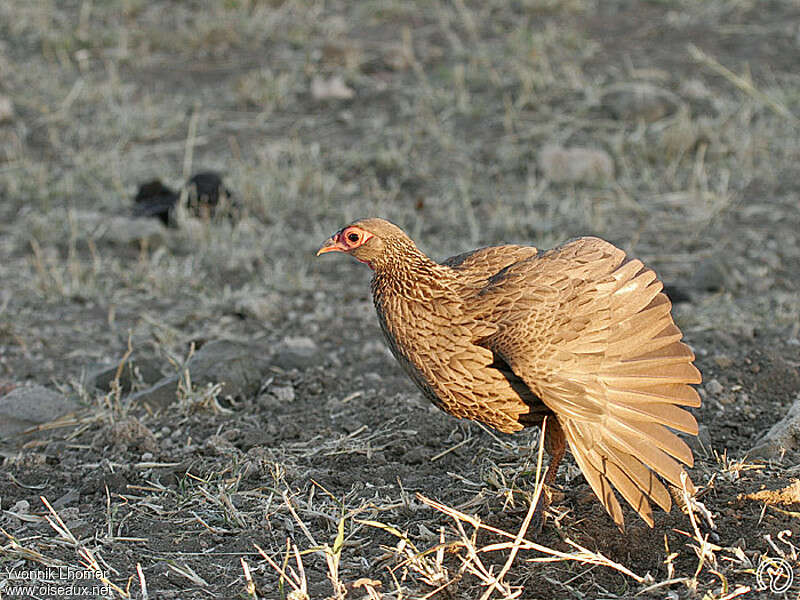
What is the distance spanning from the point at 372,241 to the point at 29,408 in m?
2.07

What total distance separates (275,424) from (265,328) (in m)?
1.33

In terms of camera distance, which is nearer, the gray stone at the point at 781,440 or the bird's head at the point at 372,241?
the bird's head at the point at 372,241

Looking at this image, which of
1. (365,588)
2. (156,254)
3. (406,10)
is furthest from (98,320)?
(406,10)

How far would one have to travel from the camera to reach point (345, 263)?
673 cm

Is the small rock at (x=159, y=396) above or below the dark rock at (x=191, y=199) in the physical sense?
below

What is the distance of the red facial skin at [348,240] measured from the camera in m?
3.63

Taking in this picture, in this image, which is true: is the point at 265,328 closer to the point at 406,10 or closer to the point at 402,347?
the point at 402,347

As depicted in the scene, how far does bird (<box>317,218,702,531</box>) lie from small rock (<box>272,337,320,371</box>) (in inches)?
64.7

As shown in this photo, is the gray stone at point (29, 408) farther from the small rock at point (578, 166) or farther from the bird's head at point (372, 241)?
the small rock at point (578, 166)

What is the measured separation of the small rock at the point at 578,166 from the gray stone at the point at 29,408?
4115 mm

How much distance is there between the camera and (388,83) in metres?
9.33

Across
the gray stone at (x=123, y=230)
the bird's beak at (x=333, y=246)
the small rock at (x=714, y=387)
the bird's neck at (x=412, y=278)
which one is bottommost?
the gray stone at (x=123, y=230)

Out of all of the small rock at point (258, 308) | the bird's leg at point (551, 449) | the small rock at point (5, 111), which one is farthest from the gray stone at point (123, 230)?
the bird's leg at point (551, 449)

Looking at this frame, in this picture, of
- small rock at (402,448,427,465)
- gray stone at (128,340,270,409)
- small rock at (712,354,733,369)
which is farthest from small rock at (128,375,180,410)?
small rock at (712,354,733,369)
